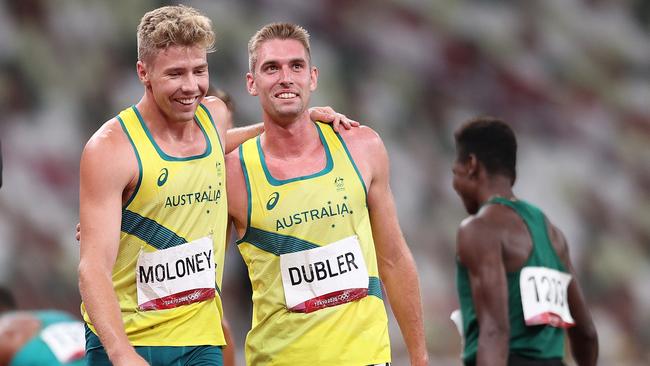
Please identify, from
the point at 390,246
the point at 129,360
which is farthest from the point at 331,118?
the point at 129,360

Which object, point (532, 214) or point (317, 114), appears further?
point (532, 214)

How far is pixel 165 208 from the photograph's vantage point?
439 centimetres

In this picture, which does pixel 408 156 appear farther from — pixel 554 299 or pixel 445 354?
pixel 554 299

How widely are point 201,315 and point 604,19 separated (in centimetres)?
807

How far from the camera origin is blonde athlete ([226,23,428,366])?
4.83 m

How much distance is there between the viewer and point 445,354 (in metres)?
10.4

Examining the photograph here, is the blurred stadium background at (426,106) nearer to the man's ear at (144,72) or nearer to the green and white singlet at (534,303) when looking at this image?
A: the green and white singlet at (534,303)

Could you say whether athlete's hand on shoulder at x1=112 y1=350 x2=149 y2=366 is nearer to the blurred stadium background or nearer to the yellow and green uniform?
the yellow and green uniform

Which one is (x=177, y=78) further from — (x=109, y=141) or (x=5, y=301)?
(x=5, y=301)

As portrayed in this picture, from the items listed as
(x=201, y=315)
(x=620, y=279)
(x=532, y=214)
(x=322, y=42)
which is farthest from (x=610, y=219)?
(x=201, y=315)

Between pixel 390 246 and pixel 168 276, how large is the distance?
111 cm

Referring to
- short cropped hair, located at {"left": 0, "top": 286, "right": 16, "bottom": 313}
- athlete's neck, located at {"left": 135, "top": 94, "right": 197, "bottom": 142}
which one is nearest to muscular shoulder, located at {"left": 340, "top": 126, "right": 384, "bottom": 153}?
athlete's neck, located at {"left": 135, "top": 94, "right": 197, "bottom": 142}

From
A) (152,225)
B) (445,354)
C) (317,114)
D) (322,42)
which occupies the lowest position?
(445,354)

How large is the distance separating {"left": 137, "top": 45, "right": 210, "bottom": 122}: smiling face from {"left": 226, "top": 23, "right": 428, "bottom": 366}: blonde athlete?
0.54 m
